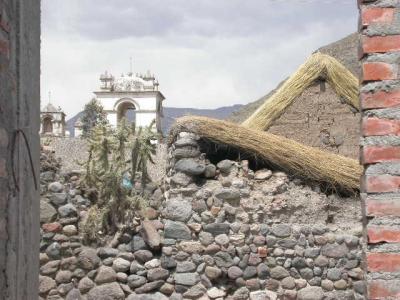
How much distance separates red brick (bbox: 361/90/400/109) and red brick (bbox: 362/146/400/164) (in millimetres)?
194

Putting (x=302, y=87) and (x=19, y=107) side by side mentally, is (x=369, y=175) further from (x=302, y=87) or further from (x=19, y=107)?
(x=302, y=87)

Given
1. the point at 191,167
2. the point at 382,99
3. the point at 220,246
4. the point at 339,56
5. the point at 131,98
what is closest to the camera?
the point at 382,99

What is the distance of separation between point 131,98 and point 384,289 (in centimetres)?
2813

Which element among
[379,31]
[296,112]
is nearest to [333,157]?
[296,112]

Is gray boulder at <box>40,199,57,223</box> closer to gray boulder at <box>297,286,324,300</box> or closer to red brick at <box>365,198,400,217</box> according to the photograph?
gray boulder at <box>297,286,324,300</box>

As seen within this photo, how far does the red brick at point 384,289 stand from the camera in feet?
9.27

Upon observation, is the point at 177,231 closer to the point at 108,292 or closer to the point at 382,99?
the point at 108,292

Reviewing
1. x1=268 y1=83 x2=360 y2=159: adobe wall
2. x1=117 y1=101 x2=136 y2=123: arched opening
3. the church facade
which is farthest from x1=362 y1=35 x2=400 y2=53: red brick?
the church facade

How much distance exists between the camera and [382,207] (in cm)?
288

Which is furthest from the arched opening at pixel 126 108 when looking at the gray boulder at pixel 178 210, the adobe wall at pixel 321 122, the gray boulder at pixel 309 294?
the gray boulder at pixel 309 294

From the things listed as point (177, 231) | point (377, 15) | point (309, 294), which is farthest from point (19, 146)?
point (309, 294)

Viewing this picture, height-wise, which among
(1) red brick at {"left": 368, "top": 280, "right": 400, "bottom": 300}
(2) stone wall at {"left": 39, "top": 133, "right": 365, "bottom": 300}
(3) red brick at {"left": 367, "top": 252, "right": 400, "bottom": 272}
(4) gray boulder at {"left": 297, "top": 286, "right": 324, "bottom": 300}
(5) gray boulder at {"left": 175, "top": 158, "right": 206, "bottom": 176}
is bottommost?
(4) gray boulder at {"left": 297, "top": 286, "right": 324, "bottom": 300}

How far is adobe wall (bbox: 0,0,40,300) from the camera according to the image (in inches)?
115

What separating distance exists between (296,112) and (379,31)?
19.7ft
